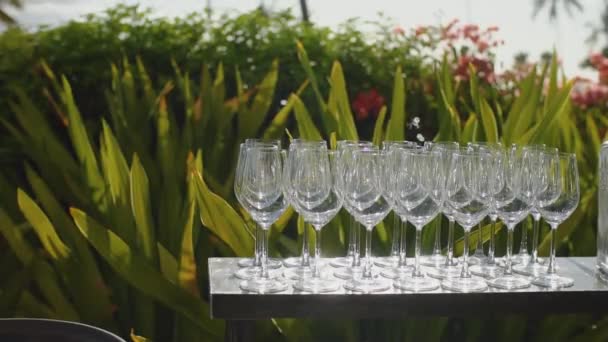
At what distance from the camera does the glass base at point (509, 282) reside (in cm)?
214

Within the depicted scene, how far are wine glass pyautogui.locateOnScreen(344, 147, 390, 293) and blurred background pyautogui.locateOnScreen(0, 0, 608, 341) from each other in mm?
385

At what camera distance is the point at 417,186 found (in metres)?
2.09

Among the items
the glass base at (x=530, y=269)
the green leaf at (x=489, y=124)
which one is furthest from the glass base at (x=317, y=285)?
the green leaf at (x=489, y=124)

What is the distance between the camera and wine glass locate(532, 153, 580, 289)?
2176 mm

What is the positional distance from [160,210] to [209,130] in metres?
0.67

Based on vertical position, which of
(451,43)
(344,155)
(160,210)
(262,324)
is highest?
(451,43)

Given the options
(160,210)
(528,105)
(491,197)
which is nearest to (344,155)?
(491,197)

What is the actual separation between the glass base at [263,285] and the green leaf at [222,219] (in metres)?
0.28

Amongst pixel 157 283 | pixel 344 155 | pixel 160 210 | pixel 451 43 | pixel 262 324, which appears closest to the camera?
pixel 344 155

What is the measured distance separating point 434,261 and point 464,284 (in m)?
0.20

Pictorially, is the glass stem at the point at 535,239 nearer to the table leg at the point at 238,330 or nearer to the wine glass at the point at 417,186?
the wine glass at the point at 417,186

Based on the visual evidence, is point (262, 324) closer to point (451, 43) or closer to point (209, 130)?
point (209, 130)

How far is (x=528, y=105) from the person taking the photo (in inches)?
120

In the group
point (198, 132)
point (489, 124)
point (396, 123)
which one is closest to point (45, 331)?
point (396, 123)
